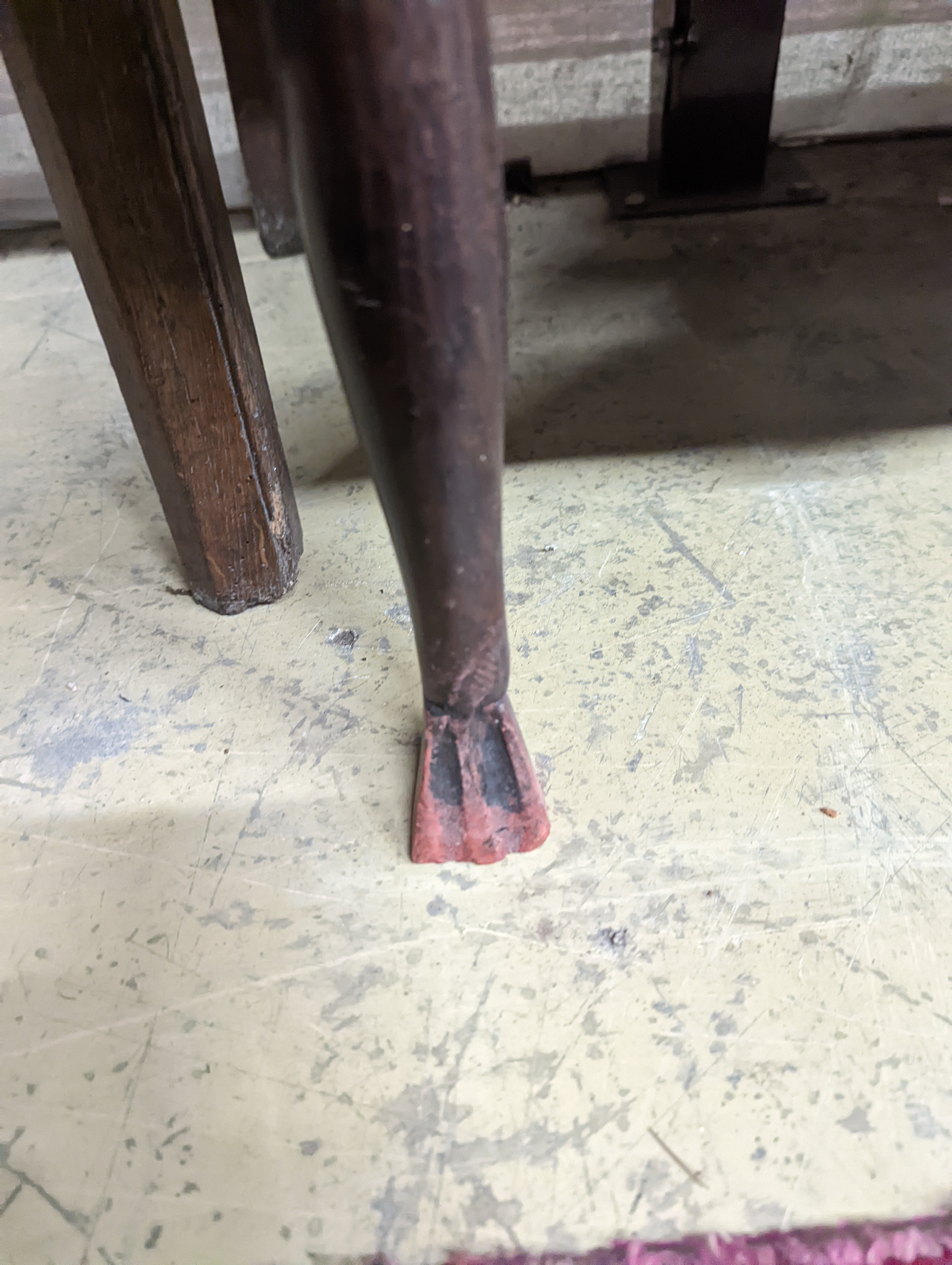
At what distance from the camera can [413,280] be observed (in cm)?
46

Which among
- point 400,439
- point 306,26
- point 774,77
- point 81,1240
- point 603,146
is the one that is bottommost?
point 81,1240

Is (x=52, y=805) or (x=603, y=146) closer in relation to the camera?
(x=52, y=805)

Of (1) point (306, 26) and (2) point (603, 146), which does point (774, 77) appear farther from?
(1) point (306, 26)

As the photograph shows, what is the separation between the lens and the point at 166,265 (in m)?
0.80

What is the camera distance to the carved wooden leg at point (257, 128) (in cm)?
132

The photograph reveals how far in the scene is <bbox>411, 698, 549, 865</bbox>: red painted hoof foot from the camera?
767mm

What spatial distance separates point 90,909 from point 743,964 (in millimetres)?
556

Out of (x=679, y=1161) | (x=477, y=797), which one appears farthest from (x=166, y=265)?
(x=679, y=1161)

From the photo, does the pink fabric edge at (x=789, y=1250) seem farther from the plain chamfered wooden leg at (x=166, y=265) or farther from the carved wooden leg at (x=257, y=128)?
the carved wooden leg at (x=257, y=128)

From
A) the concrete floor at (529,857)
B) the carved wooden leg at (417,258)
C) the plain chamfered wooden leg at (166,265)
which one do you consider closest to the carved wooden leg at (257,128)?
the plain chamfered wooden leg at (166,265)

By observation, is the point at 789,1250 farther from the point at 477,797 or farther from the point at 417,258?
the point at 417,258

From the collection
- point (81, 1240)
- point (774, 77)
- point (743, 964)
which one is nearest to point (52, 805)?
point (81, 1240)

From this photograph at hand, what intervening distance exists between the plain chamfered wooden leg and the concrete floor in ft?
0.39

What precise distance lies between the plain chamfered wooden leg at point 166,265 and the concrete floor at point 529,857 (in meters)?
0.12
